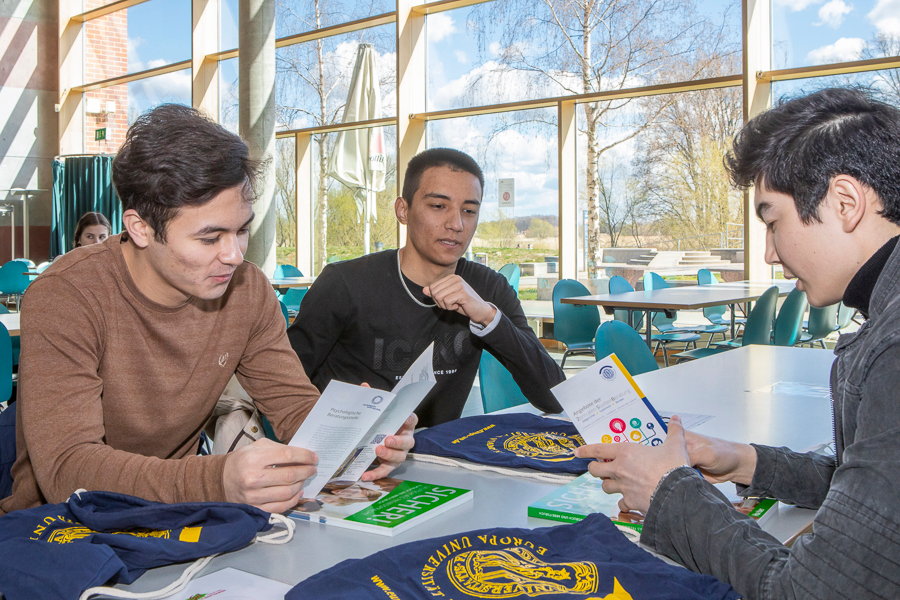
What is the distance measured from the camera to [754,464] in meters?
1.50

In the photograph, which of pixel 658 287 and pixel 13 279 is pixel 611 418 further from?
pixel 13 279

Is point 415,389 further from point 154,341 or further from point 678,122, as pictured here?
point 678,122

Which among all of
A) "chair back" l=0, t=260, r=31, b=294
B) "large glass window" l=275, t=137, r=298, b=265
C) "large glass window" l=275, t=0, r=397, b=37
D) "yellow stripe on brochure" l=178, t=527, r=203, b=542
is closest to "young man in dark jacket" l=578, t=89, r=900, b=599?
"yellow stripe on brochure" l=178, t=527, r=203, b=542

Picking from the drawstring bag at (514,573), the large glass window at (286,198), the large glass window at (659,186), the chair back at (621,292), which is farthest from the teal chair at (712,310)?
the drawstring bag at (514,573)

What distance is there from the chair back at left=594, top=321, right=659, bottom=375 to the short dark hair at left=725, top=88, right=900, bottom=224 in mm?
1825

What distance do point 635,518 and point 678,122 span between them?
24.2 ft

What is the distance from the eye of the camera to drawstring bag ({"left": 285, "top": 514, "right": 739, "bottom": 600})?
1041 mm

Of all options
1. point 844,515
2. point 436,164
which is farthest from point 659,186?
point 844,515

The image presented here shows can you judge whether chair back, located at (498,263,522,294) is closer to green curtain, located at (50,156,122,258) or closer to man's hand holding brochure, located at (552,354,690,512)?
green curtain, located at (50,156,122,258)

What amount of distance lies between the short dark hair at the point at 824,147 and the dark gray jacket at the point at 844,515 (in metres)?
0.13

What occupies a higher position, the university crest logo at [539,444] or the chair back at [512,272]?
the chair back at [512,272]

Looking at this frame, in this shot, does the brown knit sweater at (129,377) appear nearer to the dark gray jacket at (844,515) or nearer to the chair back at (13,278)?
the dark gray jacket at (844,515)

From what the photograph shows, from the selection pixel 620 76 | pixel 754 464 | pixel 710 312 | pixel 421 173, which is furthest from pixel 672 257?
pixel 754 464

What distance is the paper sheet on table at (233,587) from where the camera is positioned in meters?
1.08
